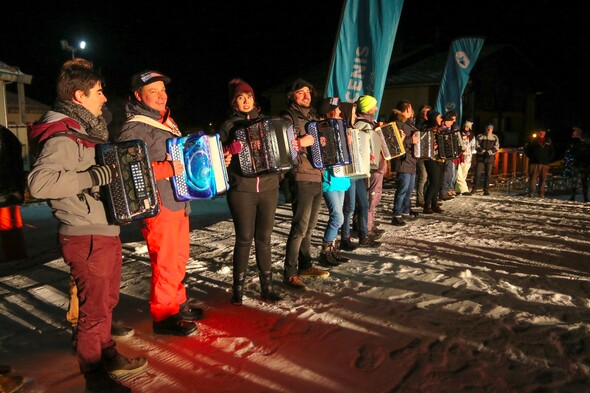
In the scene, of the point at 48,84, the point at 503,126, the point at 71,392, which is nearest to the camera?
the point at 71,392

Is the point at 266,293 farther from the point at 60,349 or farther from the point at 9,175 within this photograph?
the point at 9,175

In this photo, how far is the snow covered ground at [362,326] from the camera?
10.2 feet

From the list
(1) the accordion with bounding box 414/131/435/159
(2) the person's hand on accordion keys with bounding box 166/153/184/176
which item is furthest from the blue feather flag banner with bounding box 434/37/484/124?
(2) the person's hand on accordion keys with bounding box 166/153/184/176

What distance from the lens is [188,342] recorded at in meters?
3.64

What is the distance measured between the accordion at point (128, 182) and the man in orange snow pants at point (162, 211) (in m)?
0.29

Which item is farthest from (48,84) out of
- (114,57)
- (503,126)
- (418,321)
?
(418,321)

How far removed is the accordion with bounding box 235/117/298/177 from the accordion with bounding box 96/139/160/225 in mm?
1193

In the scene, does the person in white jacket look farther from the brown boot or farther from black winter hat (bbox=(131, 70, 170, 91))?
black winter hat (bbox=(131, 70, 170, 91))

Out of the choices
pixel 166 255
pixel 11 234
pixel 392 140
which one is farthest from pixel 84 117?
pixel 392 140

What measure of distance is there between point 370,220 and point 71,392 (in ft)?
16.9

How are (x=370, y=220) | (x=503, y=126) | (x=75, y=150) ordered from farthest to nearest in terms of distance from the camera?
(x=503, y=126)
(x=370, y=220)
(x=75, y=150)

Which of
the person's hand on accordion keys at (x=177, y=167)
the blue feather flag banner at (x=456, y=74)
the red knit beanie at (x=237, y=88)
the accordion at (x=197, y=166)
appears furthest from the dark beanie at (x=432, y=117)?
the person's hand on accordion keys at (x=177, y=167)

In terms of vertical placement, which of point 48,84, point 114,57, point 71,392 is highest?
point 114,57

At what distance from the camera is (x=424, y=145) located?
8586 mm
